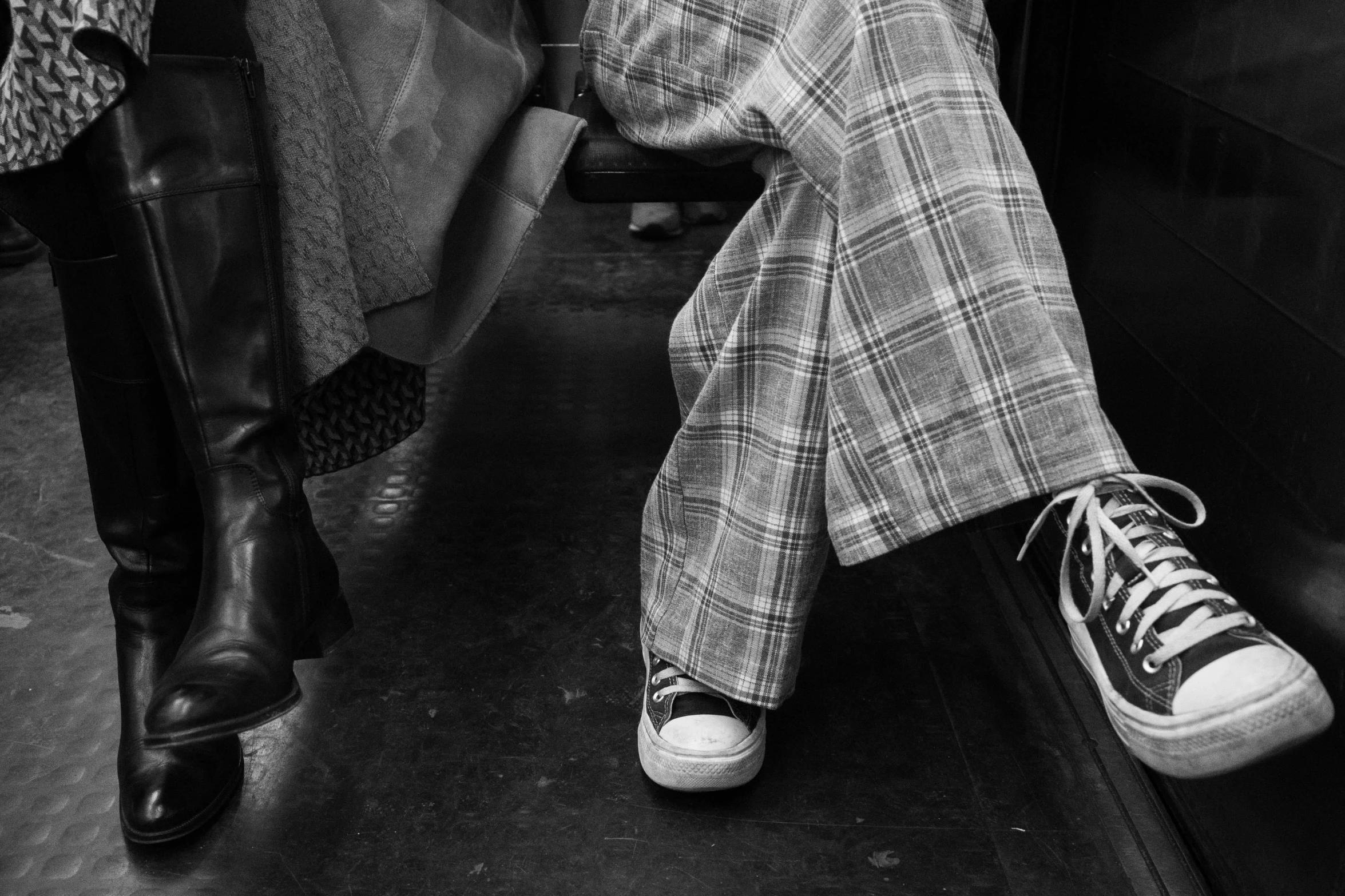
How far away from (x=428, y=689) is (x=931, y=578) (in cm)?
55

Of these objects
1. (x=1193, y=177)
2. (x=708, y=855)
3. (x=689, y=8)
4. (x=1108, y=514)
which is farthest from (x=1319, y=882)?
(x=689, y=8)

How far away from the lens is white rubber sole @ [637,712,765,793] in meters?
0.92

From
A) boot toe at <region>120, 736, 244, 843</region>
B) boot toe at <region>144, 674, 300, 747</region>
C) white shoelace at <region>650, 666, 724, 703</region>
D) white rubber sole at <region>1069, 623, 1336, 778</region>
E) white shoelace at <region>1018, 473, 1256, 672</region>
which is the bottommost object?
boot toe at <region>120, 736, 244, 843</region>

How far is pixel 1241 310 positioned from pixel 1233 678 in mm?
308

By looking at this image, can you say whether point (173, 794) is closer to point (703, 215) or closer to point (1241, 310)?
point (1241, 310)

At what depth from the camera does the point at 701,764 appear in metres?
0.92

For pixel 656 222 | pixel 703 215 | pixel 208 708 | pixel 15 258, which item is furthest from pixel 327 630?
pixel 15 258

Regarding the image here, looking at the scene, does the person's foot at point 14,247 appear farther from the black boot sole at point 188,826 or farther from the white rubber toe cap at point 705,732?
the white rubber toe cap at point 705,732

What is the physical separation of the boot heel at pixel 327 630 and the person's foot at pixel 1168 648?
1.80ft

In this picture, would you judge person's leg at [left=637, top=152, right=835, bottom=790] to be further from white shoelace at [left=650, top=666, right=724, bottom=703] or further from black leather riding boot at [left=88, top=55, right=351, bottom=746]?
black leather riding boot at [left=88, top=55, right=351, bottom=746]

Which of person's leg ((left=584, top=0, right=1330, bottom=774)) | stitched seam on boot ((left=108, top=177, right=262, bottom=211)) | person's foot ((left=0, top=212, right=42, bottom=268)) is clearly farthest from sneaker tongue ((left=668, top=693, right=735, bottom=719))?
person's foot ((left=0, top=212, right=42, bottom=268))

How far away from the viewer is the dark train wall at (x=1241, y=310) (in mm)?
705

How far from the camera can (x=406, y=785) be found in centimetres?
96

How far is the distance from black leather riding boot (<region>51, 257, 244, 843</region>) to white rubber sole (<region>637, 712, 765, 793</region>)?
36 centimetres
